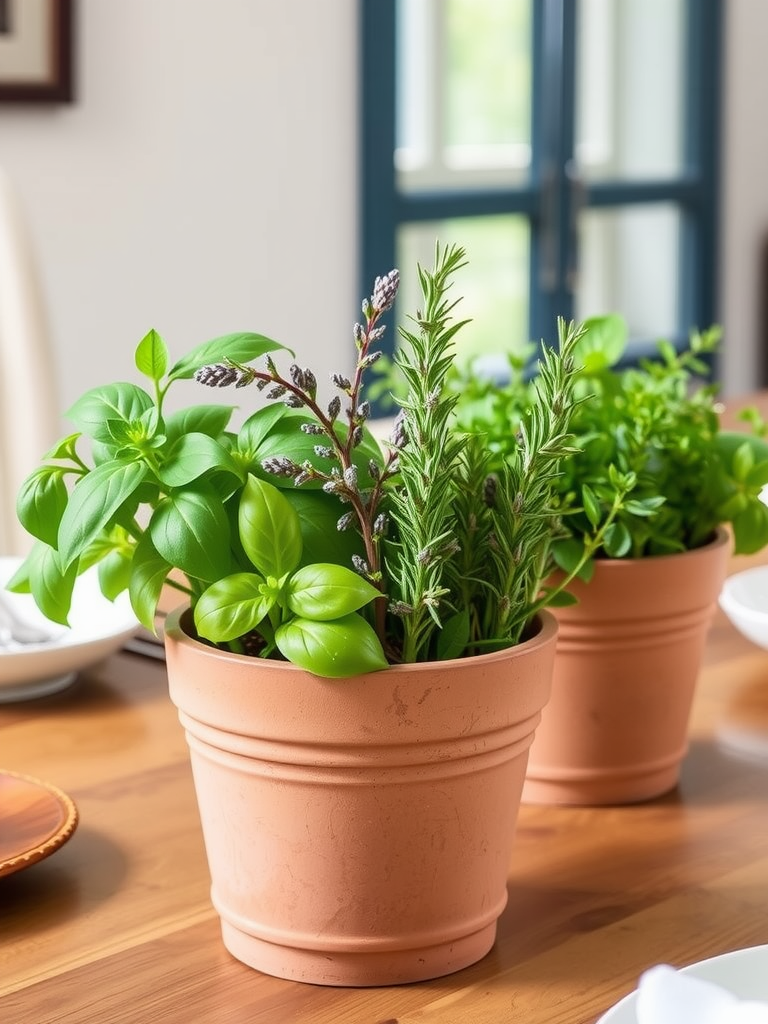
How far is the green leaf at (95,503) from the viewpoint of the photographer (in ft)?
1.87

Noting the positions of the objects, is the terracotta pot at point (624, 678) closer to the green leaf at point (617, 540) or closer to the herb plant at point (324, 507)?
the green leaf at point (617, 540)

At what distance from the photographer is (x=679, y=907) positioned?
2.19 feet

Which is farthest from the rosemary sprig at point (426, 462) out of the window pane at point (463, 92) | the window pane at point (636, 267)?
the window pane at point (636, 267)

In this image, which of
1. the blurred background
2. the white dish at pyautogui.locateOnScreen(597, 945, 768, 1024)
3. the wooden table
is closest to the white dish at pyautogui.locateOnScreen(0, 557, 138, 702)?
the wooden table

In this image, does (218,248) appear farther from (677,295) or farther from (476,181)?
(677,295)

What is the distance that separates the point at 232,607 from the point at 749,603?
23.5 inches

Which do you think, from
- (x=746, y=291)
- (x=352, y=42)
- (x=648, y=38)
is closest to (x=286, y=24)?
(x=352, y=42)

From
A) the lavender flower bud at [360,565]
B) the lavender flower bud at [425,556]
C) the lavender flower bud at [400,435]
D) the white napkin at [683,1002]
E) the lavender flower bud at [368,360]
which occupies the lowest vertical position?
the white napkin at [683,1002]

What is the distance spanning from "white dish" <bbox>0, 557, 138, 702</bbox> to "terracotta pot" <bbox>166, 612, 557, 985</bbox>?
35 centimetres

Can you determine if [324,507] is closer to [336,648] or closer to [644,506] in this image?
[336,648]

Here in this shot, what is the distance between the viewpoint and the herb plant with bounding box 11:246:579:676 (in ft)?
1.83

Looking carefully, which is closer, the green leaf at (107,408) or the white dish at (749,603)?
the green leaf at (107,408)

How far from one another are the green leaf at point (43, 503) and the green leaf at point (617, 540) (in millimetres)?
271

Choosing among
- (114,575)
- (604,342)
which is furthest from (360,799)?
(604,342)
